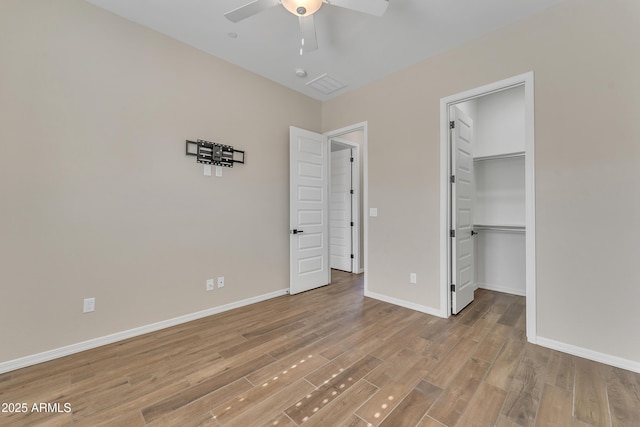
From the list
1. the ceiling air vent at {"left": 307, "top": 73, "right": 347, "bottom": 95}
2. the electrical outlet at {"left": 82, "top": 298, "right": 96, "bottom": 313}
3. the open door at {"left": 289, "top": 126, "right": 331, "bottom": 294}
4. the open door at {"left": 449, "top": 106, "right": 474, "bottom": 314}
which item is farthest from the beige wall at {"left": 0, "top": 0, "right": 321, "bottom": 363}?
the open door at {"left": 449, "top": 106, "right": 474, "bottom": 314}

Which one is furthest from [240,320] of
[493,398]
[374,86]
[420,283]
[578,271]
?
[374,86]

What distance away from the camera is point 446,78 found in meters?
2.94

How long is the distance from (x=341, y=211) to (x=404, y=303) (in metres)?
2.34

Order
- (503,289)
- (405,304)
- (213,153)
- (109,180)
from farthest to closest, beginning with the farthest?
(503,289) < (405,304) < (213,153) < (109,180)

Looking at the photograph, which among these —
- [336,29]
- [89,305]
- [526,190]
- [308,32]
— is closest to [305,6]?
[308,32]

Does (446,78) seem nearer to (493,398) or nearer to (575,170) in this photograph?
(575,170)

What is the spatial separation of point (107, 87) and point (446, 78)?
135 inches

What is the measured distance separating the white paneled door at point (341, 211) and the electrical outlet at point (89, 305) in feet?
11.4

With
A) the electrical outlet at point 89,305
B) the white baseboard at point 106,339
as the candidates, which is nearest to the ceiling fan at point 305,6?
the electrical outlet at point 89,305

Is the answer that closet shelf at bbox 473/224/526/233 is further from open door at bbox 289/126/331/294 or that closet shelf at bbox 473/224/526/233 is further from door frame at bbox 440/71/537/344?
open door at bbox 289/126/331/294

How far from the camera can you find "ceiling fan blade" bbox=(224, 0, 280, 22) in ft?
6.19

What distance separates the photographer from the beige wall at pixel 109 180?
6.65 ft

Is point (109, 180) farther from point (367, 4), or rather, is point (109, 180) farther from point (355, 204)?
point (355, 204)

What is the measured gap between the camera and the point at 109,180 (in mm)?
2398
